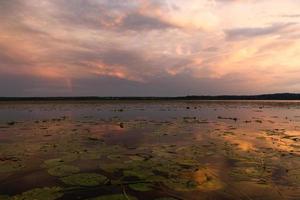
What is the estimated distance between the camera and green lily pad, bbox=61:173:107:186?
20.9ft

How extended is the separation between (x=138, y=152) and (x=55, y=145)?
3463mm

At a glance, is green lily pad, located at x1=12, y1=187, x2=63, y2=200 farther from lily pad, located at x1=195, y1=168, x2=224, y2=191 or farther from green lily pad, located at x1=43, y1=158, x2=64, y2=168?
lily pad, located at x1=195, y1=168, x2=224, y2=191

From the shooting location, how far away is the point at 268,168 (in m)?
8.08

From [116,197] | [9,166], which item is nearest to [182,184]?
[116,197]

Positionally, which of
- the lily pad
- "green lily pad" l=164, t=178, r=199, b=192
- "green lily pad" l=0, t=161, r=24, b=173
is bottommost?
the lily pad

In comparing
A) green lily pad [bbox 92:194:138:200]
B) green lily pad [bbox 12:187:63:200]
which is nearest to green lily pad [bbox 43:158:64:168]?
green lily pad [bbox 12:187:63:200]

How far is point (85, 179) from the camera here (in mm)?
6629

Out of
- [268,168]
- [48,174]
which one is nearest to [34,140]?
[48,174]

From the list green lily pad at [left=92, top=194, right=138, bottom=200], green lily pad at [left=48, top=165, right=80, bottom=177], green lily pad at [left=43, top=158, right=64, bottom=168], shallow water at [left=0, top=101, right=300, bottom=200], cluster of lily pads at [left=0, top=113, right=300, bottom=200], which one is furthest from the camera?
green lily pad at [left=43, top=158, right=64, bottom=168]

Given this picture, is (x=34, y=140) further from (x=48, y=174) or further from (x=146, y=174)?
(x=146, y=174)

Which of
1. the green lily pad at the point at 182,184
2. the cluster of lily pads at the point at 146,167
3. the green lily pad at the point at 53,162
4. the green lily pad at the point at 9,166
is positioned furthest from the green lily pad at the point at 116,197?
the green lily pad at the point at 9,166

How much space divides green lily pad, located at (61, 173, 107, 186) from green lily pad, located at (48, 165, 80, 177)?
391mm

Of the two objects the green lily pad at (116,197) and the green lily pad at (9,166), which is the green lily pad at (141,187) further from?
the green lily pad at (9,166)

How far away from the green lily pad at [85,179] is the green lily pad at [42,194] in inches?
18.8
